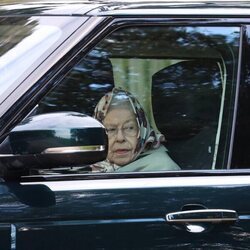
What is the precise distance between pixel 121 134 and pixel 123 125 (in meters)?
0.06

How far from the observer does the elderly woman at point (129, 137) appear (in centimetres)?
253

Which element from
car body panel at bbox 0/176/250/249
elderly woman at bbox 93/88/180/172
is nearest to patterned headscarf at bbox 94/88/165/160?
elderly woman at bbox 93/88/180/172

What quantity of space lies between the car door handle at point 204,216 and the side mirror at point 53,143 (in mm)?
344

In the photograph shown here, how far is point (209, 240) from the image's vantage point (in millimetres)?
2271

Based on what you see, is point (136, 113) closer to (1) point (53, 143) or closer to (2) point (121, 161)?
(2) point (121, 161)

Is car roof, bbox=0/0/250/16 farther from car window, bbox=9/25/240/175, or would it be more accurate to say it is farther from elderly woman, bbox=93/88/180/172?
elderly woman, bbox=93/88/180/172

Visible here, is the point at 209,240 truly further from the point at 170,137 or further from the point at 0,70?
the point at 0,70

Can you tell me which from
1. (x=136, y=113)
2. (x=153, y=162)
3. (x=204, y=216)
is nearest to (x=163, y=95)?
(x=136, y=113)

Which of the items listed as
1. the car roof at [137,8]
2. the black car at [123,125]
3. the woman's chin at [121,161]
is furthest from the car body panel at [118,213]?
the car roof at [137,8]

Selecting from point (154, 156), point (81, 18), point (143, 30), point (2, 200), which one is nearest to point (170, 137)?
point (154, 156)

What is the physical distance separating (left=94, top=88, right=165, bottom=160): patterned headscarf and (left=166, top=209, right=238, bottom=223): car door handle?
42 cm

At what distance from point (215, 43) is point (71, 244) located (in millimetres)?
1025

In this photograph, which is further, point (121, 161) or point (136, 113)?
point (136, 113)

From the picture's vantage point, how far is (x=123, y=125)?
2688mm
